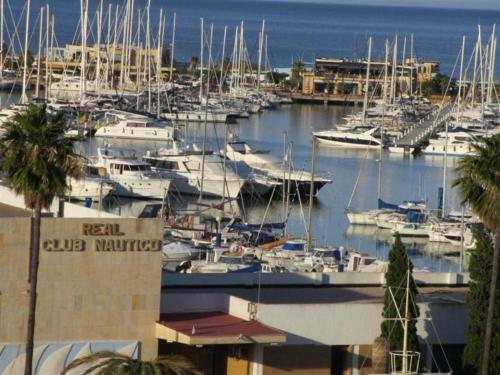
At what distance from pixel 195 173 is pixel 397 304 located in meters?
43.7

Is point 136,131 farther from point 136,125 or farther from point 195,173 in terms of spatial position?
point 195,173

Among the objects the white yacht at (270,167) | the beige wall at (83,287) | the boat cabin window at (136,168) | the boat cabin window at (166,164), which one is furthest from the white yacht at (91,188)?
the beige wall at (83,287)

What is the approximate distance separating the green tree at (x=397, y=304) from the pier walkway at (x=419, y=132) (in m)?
67.5

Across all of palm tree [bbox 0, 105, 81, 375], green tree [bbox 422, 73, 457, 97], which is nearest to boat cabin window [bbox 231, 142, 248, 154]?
palm tree [bbox 0, 105, 81, 375]

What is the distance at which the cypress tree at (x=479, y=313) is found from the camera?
27516mm

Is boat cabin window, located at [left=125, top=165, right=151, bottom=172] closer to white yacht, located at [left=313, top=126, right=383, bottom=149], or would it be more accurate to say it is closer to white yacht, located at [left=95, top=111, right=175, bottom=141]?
white yacht, located at [left=95, top=111, right=175, bottom=141]

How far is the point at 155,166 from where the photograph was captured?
240 ft

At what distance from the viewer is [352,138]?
95.5 m

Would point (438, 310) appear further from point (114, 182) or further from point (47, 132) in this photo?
point (114, 182)

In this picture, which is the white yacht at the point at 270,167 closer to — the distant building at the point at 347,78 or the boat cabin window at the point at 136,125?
the boat cabin window at the point at 136,125

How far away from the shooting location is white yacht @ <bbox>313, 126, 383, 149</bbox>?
9525cm

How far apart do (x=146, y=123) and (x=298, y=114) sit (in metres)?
32.2

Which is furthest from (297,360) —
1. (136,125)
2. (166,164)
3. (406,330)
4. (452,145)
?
(452,145)

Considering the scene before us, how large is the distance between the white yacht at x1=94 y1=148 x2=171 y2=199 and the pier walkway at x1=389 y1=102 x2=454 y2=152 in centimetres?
2771
